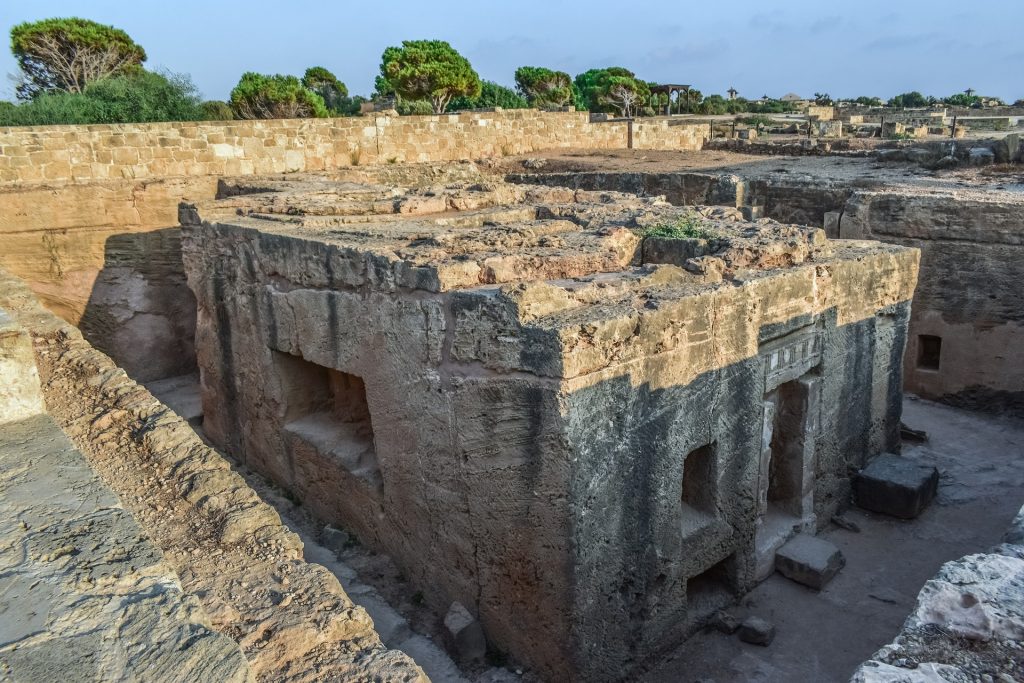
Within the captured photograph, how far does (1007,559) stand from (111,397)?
4.15 metres

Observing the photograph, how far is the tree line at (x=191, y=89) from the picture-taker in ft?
46.2

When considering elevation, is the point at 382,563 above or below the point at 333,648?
below

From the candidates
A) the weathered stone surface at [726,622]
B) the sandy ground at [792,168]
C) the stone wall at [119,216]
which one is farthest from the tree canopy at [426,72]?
the weathered stone surface at [726,622]

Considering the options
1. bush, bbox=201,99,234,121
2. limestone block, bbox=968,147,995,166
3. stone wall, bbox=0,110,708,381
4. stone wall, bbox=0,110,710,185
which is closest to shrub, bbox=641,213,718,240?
stone wall, bbox=0,110,708,381

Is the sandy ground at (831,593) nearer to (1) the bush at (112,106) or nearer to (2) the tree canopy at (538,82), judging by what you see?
(1) the bush at (112,106)

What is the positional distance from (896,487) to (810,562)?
1290mm

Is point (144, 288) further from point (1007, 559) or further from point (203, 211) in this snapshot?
point (1007, 559)

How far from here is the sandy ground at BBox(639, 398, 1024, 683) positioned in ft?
15.7

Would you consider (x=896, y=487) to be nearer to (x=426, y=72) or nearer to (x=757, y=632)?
→ (x=757, y=632)

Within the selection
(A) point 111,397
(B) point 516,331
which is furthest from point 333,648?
(A) point 111,397

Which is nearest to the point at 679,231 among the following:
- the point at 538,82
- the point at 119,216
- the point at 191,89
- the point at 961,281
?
the point at 961,281

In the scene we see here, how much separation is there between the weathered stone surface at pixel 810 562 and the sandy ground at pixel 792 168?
17.7ft

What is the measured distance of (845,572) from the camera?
569 centimetres

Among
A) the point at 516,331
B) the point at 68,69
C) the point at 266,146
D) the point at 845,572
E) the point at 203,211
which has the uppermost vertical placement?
the point at 68,69
